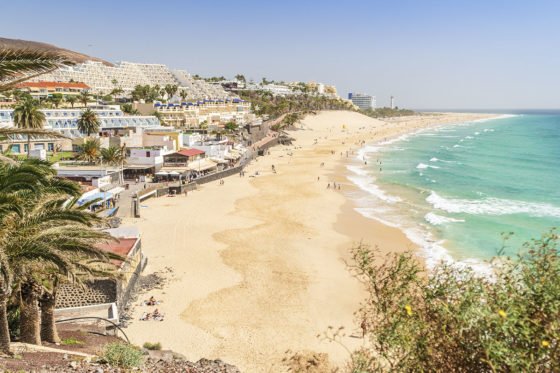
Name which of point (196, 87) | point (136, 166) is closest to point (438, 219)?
point (136, 166)

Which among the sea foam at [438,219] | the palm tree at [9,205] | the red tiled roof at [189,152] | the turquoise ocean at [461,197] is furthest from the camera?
the red tiled roof at [189,152]

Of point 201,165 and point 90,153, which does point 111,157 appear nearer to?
point 90,153

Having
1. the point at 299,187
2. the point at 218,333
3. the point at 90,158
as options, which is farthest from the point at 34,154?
the point at 218,333

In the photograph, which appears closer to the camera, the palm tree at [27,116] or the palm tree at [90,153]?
the palm tree at [27,116]

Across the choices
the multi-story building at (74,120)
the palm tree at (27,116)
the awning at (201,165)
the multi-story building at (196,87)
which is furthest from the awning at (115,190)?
the multi-story building at (196,87)

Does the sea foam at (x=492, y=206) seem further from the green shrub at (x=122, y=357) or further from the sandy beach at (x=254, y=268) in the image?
the green shrub at (x=122, y=357)

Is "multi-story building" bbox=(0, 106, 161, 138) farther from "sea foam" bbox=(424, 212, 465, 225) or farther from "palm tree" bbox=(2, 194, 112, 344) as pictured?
"palm tree" bbox=(2, 194, 112, 344)

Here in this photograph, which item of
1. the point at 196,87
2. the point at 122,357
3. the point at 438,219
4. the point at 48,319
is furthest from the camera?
the point at 196,87
